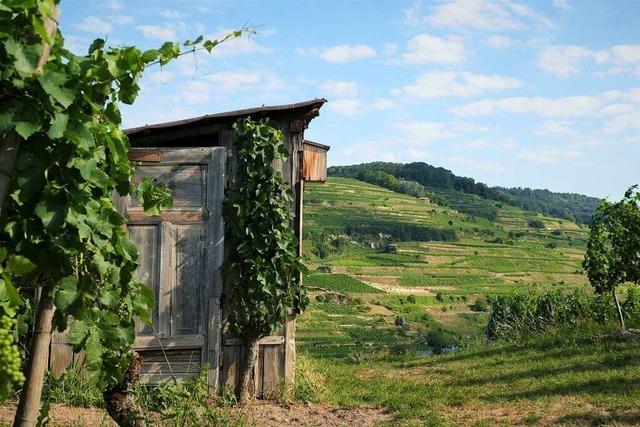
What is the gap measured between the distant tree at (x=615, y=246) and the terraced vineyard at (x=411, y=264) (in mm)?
11113

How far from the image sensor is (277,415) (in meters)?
6.68

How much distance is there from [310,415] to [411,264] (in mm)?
51066

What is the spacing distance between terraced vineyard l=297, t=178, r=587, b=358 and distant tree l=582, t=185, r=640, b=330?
1111 cm

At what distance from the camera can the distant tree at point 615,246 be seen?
13.5 metres

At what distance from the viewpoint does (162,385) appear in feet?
22.4

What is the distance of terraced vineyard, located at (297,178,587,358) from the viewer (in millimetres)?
36312

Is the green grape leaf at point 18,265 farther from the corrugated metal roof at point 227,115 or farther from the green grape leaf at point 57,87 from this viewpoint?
the corrugated metal roof at point 227,115

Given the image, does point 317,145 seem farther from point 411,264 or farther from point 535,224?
point 535,224

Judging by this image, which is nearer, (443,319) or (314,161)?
(314,161)

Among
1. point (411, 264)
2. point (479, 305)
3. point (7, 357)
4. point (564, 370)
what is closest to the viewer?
point (7, 357)

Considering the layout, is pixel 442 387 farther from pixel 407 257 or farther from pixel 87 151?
pixel 407 257

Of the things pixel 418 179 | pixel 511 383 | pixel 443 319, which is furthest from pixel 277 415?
pixel 418 179

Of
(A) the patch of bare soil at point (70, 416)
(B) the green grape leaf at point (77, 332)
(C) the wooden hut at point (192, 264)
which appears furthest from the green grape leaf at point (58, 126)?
(C) the wooden hut at point (192, 264)

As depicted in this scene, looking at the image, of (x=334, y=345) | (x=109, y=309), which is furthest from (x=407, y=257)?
(x=109, y=309)
